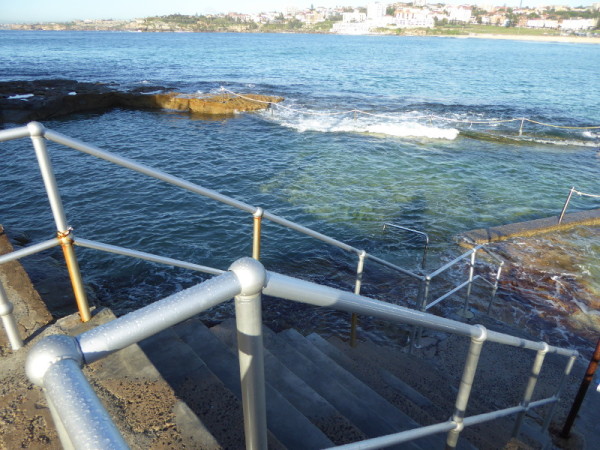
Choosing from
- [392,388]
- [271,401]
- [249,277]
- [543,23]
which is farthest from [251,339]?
[543,23]

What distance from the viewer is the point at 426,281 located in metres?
4.87

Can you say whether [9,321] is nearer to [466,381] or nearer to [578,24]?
[466,381]

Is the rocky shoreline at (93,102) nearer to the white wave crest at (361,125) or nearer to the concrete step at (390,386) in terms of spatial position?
the white wave crest at (361,125)

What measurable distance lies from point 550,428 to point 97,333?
18.5 feet

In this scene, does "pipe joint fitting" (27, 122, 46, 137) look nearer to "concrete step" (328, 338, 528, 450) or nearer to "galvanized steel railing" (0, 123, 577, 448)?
"galvanized steel railing" (0, 123, 577, 448)

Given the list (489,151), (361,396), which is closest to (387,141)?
(489,151)

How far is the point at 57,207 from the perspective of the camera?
8.34 ft

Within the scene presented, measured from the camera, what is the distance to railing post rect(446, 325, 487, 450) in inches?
75.5

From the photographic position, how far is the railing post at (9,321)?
262 centimetres

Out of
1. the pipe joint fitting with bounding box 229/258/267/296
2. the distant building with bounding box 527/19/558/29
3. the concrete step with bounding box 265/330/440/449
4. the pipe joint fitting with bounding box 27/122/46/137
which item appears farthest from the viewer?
the distant building with bounding box 527/19/558/29

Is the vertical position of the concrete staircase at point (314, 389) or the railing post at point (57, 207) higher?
the railing post at point (57, 207)

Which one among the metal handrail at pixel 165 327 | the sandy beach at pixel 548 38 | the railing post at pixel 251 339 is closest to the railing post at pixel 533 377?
the metal handrail at pixel 165 327

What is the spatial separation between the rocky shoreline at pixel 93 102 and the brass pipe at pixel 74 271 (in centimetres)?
2403

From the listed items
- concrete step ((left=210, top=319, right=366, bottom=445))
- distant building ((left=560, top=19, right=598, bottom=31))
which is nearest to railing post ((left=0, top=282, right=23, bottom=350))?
concrete step ((left=210, top=319, right=366, bottom=445))
